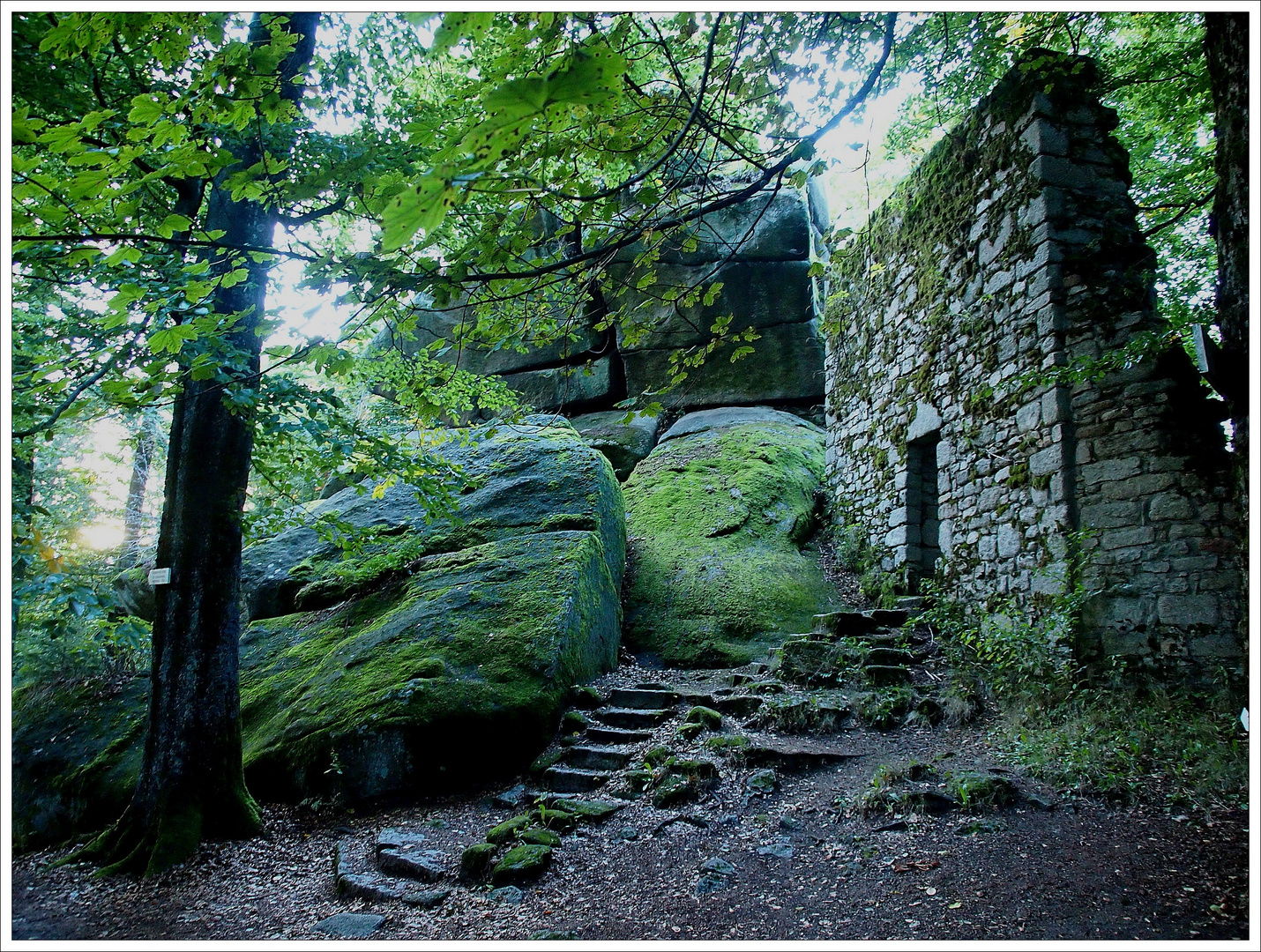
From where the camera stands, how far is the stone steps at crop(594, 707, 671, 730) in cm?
526

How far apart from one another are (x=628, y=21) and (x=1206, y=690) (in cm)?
479

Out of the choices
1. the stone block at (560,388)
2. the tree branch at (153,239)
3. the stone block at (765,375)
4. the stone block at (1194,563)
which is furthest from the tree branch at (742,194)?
the stone block at (560,388)

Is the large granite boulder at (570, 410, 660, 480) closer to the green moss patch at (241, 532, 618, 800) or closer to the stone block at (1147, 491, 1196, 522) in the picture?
the green moss patch at (241, 532, 618, 800)

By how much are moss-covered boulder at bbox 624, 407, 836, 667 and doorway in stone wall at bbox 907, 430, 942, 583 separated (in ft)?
3.58

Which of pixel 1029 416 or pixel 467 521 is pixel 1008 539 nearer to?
pixel 1029 416

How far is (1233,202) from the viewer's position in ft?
8.65

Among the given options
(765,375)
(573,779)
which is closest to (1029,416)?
(573,779)

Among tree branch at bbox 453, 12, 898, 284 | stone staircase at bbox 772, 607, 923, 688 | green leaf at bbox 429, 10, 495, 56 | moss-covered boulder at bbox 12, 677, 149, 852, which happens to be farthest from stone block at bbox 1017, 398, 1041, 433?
moss-covered boulder at bbox 12, 677, 149, 852

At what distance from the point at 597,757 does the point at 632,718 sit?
23.4 inches

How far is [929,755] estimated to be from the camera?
429 cm

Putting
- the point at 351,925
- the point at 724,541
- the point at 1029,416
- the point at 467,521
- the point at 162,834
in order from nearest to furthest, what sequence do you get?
the point at 351,925, the point at 162,834, the point at 1029,416, the point at 467,521, the point at 724,541

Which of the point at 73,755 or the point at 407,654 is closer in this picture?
the point at 407,654

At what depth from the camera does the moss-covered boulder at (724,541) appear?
7.06 metres

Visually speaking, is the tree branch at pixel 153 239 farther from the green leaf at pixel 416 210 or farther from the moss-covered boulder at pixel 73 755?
the moss-covered boulder at pixel 73 755
